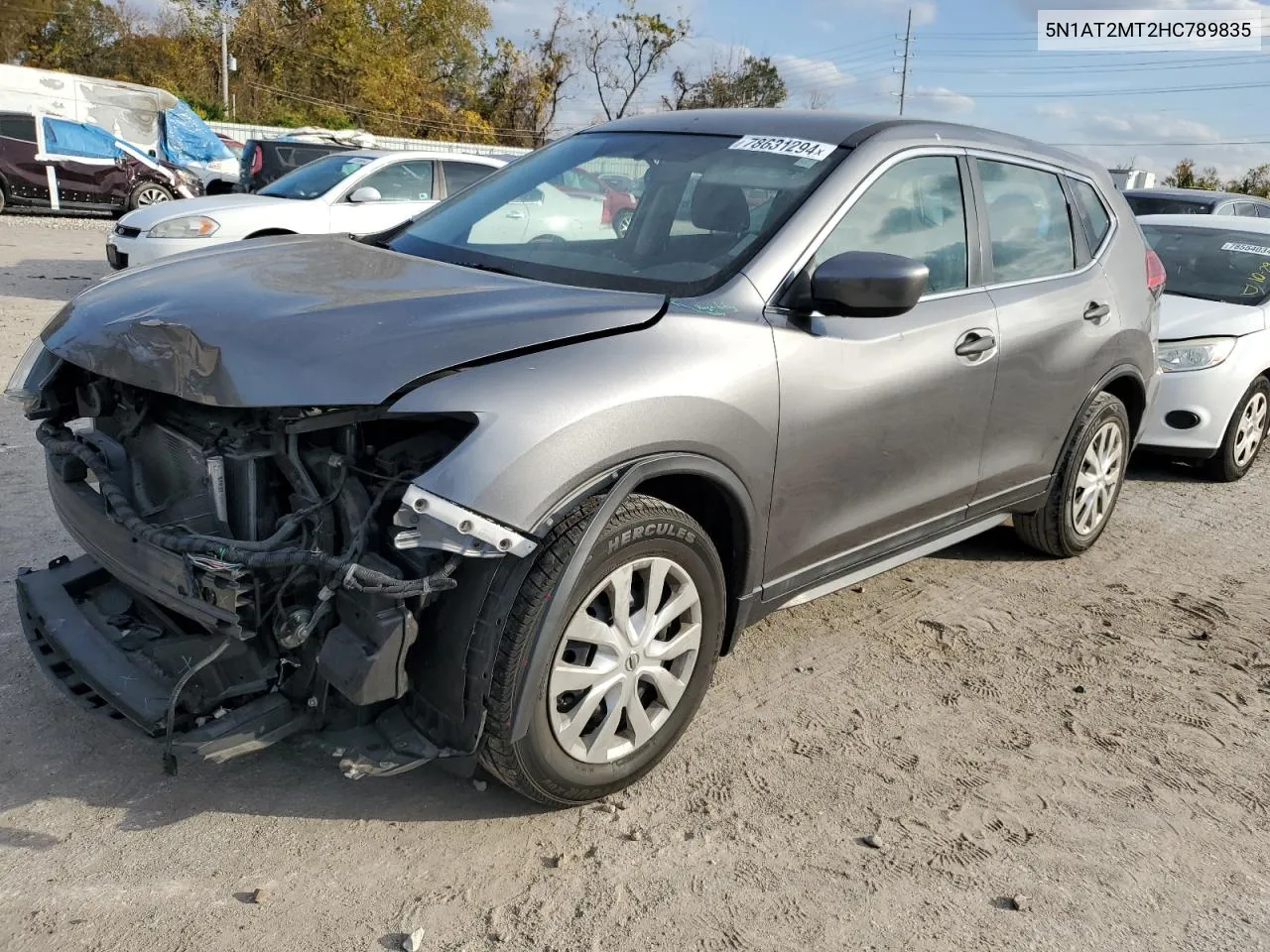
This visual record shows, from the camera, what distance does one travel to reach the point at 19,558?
13.6ft

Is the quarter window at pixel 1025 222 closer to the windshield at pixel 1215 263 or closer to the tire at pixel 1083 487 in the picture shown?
the tire at pixel 1083 487

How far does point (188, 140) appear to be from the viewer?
78.2 ft

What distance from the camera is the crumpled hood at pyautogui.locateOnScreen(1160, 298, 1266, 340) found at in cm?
646

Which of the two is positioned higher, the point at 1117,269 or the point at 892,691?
the point at 1117,269

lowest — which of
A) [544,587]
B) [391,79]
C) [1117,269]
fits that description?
[544,587]

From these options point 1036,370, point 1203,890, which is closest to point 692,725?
point 1203,890

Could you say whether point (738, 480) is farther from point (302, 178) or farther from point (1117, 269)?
point (302, 178)

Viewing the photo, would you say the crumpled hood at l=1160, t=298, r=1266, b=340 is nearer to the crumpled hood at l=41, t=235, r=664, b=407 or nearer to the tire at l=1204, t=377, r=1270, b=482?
the tire at l=1204, t=377, r=1270, b=482

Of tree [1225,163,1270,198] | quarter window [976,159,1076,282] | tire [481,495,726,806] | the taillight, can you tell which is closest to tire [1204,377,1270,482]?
the taillight

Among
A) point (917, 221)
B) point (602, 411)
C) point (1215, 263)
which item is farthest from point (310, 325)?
point (1215, 263)

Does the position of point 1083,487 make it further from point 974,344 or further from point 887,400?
point 887,400

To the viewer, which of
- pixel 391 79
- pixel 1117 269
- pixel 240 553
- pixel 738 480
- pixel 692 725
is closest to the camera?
pixel 240 553

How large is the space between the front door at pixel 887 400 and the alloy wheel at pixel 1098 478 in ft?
3.59

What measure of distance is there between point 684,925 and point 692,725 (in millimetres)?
917
